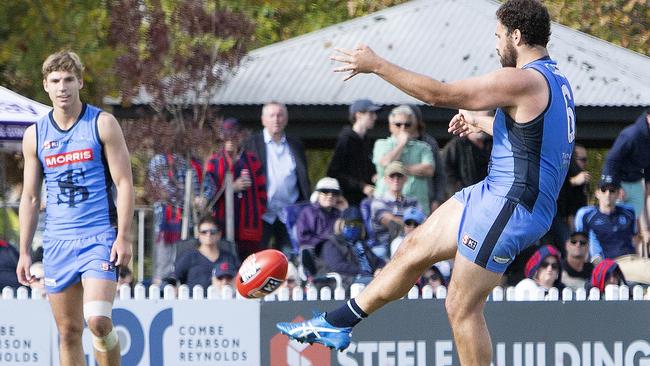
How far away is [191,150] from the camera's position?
13.7 m

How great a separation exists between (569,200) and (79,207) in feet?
22.0

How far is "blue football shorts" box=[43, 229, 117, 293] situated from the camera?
8.09 metres

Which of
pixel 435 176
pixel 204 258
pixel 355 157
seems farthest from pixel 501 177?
pixel 355 157

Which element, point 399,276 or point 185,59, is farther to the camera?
point 185,59

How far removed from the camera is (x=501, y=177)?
727 centimetres

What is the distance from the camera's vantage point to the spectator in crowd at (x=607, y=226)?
12875 millimetres

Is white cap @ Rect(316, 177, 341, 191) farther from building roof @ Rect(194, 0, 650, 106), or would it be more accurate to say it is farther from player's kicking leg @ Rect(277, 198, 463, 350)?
player's kicking leg @ Rect(277, 198, 463, 350)

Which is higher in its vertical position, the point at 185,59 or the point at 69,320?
the point at 185,59

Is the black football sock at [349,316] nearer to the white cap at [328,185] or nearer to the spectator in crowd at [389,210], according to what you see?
the spectator in crowd at [389,210]

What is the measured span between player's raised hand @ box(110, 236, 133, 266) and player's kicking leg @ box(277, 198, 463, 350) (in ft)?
3.79

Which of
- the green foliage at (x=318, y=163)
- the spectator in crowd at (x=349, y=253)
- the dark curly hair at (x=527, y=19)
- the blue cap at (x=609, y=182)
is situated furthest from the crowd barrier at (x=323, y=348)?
the green foliage at (x=318, y=163)

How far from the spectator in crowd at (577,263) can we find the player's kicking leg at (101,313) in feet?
17.2

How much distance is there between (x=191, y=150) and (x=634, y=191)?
4.41 meters

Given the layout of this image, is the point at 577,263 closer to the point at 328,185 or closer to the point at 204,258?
the point at 328,185
